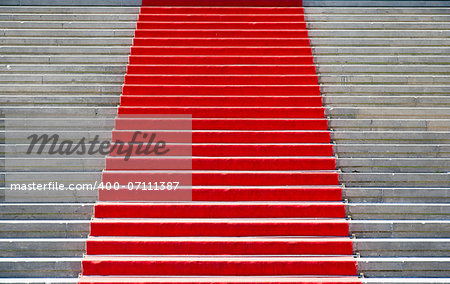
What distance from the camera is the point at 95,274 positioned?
399cm

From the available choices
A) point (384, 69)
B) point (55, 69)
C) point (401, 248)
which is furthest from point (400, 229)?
point (55, 69)

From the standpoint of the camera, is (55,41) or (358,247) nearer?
(358,247)

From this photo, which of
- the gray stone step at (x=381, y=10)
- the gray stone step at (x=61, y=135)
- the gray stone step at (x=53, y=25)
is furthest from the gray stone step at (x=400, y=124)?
the gray stone step at (x=53, y=25)

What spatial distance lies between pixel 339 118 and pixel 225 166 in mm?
1513

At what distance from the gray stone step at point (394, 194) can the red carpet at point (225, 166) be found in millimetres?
Answer: 197

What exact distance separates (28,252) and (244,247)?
2.01 metres

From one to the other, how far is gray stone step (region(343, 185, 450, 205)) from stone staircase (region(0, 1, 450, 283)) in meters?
0.01

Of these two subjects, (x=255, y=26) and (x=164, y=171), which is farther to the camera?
(x=255, y=26)

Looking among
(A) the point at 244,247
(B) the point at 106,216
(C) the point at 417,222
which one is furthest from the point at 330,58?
(B) the point at 106,216

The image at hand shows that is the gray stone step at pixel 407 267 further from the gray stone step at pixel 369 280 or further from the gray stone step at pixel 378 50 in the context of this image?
the gray stone step at pixel 378 50

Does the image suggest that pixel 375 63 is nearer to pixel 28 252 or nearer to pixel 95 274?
pixel 95 274

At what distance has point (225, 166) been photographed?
4.80 metres

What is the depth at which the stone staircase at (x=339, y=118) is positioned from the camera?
4195 mm

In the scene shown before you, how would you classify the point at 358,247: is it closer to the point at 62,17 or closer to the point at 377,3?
the point at 377,3
